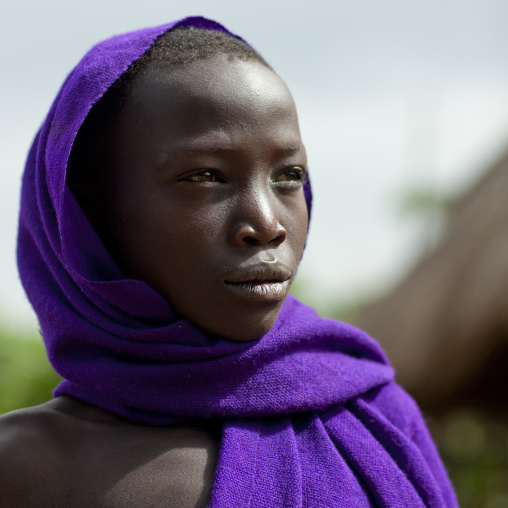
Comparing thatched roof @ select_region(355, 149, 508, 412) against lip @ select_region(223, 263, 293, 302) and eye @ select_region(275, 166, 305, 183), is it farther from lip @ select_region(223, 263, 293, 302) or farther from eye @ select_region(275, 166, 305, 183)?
lip @ select_region(223, 263, 293, 302)

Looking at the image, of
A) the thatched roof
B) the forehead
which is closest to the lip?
the forehead

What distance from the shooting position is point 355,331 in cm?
202

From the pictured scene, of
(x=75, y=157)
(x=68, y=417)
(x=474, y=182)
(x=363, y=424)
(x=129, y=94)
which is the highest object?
(x=129, y=94)

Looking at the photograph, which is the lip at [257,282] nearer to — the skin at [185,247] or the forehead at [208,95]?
the skin at [185,247]

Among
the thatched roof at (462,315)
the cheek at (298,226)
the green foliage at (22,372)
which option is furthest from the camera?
the green foliage at (22,372)

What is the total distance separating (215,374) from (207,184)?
1.41 feet

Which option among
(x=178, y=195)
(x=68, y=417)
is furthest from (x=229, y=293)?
(x=68, y=417)

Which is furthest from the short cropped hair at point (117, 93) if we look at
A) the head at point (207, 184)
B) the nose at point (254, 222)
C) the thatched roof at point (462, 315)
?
the thatched roof at point (462, 315)

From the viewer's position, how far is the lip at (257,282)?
1651 millimetres

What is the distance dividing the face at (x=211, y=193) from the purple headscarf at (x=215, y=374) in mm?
73

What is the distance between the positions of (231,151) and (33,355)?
19.5ft

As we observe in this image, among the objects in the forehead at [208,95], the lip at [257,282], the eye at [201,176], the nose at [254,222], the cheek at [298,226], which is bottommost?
the lip at [257,282]

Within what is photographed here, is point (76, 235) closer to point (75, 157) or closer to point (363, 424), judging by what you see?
point (75, 157)

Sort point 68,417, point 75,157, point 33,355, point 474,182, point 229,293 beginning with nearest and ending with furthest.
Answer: point 229,293 → point 68,417 → point 75,157 → point 474,182 → point 33,355
